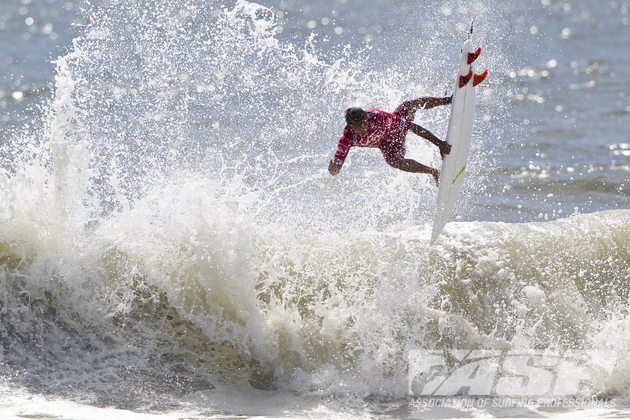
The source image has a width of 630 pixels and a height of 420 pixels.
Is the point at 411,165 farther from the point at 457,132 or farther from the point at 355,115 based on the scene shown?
the point at 355,115

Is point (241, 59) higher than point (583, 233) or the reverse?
higher

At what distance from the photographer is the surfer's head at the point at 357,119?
6911 mm

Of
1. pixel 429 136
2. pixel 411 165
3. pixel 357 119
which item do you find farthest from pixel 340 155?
pixel 429 136

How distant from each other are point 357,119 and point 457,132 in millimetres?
1070

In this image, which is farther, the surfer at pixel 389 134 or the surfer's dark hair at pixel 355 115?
the surfer at pixel 389 134

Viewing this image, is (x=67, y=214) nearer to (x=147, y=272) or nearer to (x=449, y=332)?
(x=147, y=272)

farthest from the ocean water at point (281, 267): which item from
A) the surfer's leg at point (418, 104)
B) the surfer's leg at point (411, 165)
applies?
the surfer's leg at point (418, 104)

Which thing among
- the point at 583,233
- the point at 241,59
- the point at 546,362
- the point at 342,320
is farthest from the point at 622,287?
the point at 241,59

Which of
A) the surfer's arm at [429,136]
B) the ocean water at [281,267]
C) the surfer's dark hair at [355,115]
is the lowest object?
the ocean water at [281,267]

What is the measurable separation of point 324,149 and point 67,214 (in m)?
5.24

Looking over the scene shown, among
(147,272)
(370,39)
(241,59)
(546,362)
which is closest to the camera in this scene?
(546,362)

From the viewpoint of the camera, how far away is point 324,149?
38.3 feet

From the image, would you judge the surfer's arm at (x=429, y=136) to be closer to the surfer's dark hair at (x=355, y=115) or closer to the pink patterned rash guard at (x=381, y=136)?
the pink patterned rash guard at (x=381, y=136)

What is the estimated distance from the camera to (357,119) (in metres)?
6.94
